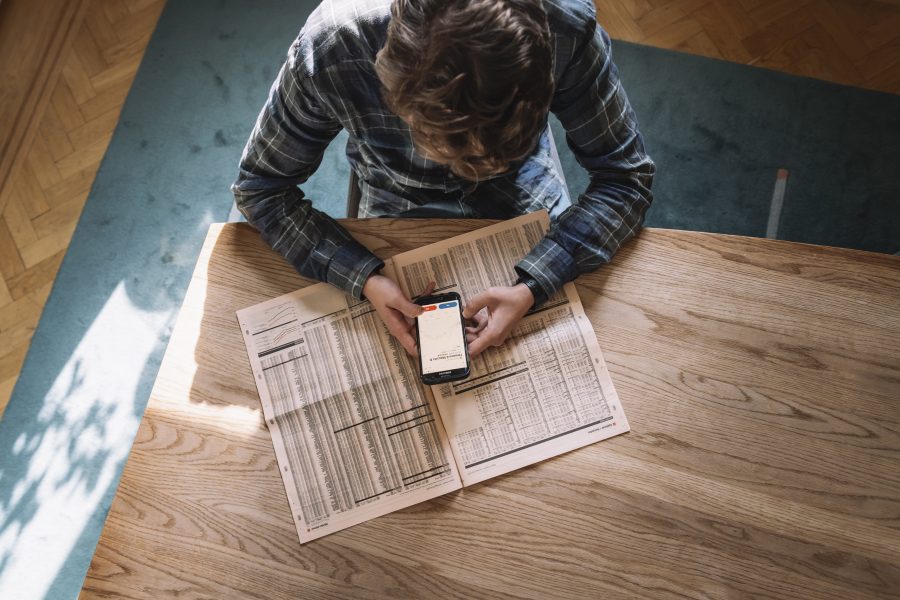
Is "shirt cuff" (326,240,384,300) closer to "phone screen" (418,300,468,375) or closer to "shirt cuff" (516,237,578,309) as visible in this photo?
"phone screen" (418,300,468,375)

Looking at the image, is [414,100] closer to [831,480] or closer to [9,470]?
[831,480]

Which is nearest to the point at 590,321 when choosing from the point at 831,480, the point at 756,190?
the point at 831,480

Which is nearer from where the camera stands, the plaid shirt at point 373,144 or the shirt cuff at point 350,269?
the plaid shirt at point 373,144

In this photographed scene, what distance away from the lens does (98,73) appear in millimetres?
1935

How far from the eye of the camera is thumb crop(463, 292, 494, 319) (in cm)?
103

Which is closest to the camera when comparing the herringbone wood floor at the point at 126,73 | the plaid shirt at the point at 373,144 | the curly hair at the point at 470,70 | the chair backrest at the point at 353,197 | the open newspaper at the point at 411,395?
the curly hair at the point at 470,70

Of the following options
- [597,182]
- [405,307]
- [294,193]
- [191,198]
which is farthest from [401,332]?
[191,198]

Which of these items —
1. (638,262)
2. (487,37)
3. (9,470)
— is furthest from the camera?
(9,470)

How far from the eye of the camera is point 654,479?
974mm

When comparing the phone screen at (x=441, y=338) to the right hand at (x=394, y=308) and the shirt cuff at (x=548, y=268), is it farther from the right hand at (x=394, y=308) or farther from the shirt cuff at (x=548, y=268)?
the shirt cuff at (x=548, y=268)

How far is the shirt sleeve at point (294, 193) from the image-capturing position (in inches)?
38.4

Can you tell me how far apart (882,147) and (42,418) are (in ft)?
8.08

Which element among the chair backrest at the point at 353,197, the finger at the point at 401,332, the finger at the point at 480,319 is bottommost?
the finger at the point at 480,319

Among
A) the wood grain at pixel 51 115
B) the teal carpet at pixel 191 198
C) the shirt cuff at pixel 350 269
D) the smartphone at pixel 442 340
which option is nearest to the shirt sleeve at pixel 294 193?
the shirt cuff at pixel 350 269
